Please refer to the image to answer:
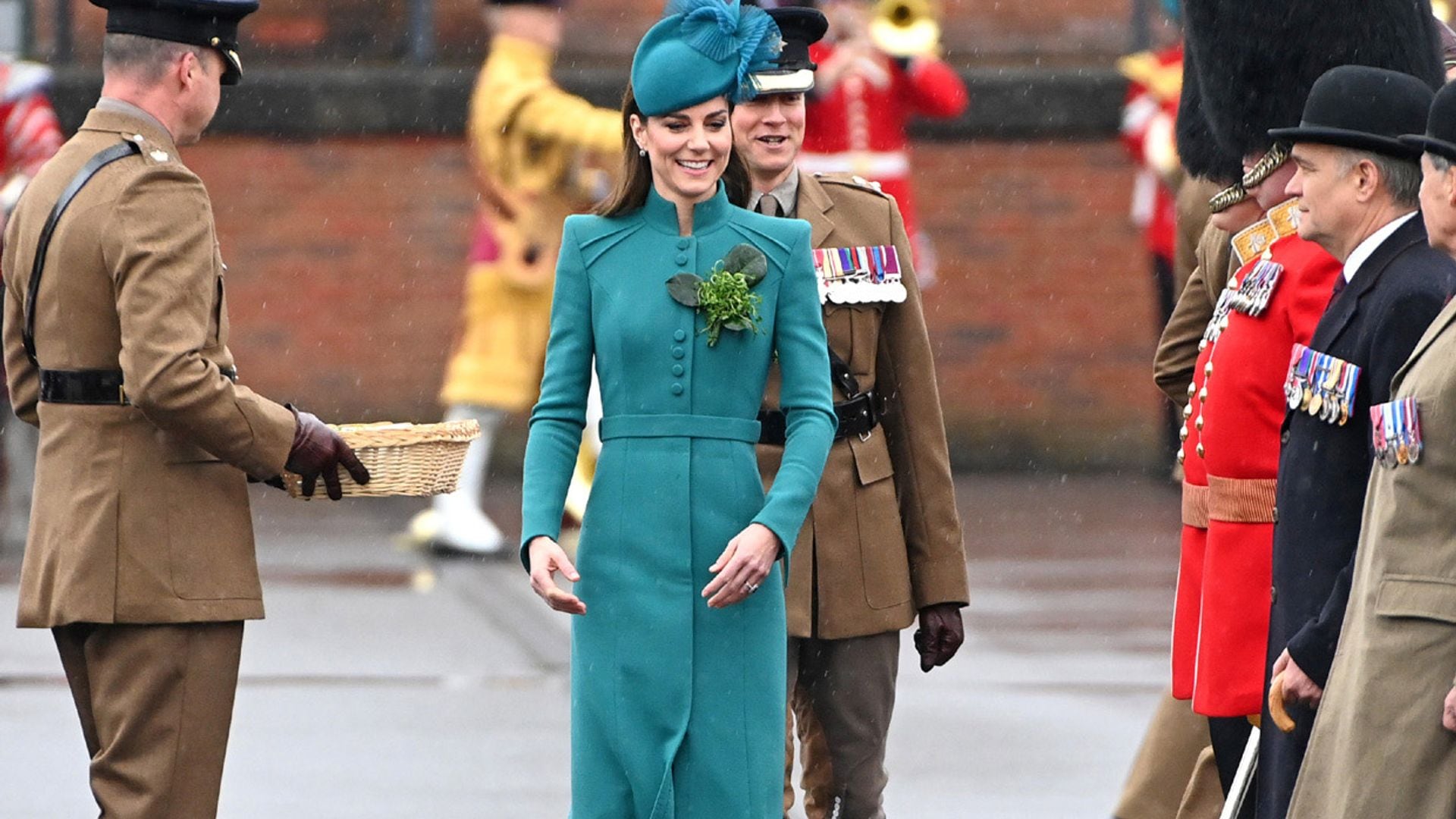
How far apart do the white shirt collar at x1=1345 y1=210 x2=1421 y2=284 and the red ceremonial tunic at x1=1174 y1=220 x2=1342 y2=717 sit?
1.25 feet

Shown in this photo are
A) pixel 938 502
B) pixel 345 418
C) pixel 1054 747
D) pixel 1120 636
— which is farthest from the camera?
pixel 345 418

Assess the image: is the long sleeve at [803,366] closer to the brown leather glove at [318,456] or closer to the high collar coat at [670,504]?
the high collar coat at [670,504]

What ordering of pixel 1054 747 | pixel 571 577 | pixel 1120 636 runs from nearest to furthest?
pixel 571 577
pixel 1054 747
pixel 1120 636

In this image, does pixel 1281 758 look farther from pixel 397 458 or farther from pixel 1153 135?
pixel 1153 135

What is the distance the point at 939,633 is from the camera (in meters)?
5.07

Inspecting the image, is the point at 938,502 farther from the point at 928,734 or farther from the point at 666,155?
the point at 928,734

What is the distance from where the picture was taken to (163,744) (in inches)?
180

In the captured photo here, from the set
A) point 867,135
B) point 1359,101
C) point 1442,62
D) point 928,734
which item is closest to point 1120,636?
point 928,734

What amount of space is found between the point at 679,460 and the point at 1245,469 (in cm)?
128

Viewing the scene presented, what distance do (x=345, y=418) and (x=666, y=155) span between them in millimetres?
8718

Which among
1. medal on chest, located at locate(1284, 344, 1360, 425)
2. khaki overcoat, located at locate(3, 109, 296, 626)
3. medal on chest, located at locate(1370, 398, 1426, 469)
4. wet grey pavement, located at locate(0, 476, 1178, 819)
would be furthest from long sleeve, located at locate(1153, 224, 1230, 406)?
khaki overcoat, located at locate(3, 109, 296, 626)

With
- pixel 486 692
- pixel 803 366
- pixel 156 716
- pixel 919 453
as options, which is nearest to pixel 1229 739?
pixel 919 453

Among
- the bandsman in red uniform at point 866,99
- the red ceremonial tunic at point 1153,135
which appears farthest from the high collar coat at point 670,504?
the red ceremonial tunic at point 1153,135

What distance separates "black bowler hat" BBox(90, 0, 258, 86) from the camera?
15.3ft
